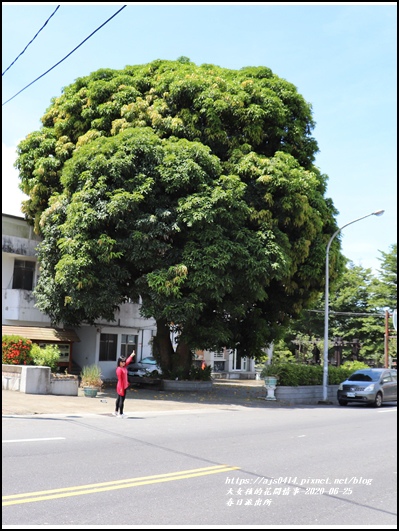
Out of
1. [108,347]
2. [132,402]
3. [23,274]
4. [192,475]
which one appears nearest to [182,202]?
[132,402]

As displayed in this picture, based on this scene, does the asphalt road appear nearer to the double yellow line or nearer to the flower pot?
the double yellow line

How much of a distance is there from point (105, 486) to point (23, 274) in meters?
23.7

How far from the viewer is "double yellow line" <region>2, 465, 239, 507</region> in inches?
250

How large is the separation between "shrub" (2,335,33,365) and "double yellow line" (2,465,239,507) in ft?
44.1

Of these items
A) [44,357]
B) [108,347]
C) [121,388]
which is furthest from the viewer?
[108,347]

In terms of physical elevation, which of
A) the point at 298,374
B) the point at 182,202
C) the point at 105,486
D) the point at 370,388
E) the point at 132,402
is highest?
the point at 182,202

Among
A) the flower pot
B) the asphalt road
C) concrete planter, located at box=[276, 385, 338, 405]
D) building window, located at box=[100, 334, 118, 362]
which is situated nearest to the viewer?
the asphalt road

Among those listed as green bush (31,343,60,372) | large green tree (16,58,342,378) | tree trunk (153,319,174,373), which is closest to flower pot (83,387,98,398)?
green bush (31,343,60,372)

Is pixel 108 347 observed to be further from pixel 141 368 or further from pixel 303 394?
pixel 303 394

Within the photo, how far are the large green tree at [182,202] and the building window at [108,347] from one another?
5905mm

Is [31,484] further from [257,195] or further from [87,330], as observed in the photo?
[87,330]

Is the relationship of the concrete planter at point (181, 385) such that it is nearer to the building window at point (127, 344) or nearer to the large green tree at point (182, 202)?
the large green tree at point (182, 202)

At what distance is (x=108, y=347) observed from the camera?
32.2m

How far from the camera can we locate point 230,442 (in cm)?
1137
